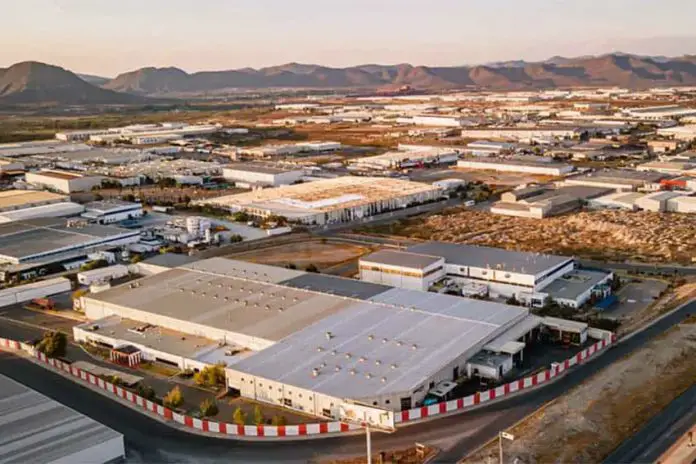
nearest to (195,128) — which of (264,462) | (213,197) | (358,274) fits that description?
(213,197)

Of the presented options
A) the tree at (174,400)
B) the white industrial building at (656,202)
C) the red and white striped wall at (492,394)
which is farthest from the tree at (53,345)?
the white industrial building at (656,202)

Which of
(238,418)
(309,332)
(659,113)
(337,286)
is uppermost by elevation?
(659,113)

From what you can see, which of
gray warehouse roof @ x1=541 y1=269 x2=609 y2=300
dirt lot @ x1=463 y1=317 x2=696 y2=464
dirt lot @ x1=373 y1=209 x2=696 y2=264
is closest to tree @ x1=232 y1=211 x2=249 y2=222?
dirt lot @ x1=373 y1=209 x2=696 y2=264

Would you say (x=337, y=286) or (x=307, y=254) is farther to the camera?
(x=307, y=254)

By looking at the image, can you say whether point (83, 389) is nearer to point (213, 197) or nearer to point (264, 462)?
point (264, 462)

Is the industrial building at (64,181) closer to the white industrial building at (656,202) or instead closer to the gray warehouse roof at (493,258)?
the gray warehouse roof at (493,258)

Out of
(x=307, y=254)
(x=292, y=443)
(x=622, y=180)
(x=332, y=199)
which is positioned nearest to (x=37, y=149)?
(x=332, y=199)

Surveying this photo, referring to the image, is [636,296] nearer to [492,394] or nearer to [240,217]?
[492,394]
